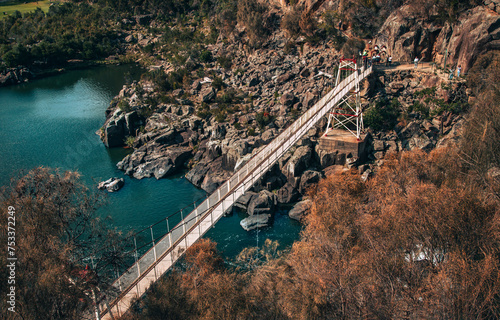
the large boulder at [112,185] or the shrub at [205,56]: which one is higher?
the shrub at [205,56]

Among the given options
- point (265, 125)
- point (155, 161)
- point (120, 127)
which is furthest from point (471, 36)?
point (120, 127)

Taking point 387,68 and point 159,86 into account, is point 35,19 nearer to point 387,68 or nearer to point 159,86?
point 159,86

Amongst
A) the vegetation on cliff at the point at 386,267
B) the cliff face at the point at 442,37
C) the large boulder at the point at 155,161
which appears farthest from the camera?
the large boulder at the point at 155,161

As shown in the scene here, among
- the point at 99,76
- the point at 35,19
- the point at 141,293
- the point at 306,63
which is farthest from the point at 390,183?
the point at 35,19

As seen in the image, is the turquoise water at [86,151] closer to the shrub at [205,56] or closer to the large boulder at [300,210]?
the large boulder at [300,210]

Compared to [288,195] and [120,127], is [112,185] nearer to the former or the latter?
[120,127]

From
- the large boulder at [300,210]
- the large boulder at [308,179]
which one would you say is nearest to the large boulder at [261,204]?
the large boulder at [300,210]

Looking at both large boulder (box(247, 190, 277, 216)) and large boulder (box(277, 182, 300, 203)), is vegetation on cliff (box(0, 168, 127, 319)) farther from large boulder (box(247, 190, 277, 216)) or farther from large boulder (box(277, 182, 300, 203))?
large boulder (box(277, 182, 300, 203))
